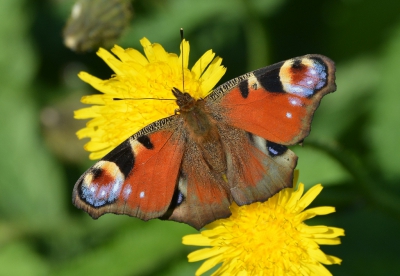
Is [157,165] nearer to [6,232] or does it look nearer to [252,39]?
[252,39]

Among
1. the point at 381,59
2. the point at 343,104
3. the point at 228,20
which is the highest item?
the point at 228,20

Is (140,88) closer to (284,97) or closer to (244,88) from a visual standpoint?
(244,88)

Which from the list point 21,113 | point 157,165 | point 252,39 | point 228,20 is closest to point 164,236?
point 157,165

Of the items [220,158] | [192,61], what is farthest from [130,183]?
[192,61]

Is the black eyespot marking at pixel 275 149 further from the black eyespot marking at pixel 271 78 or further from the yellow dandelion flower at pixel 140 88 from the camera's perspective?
the yellow dandelion flower at pixel 140 88

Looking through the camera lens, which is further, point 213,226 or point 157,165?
point 213,226

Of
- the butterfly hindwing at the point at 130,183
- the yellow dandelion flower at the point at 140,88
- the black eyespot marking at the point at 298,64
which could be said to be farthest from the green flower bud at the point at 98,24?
the black eyespot marking at the point at 298,64
